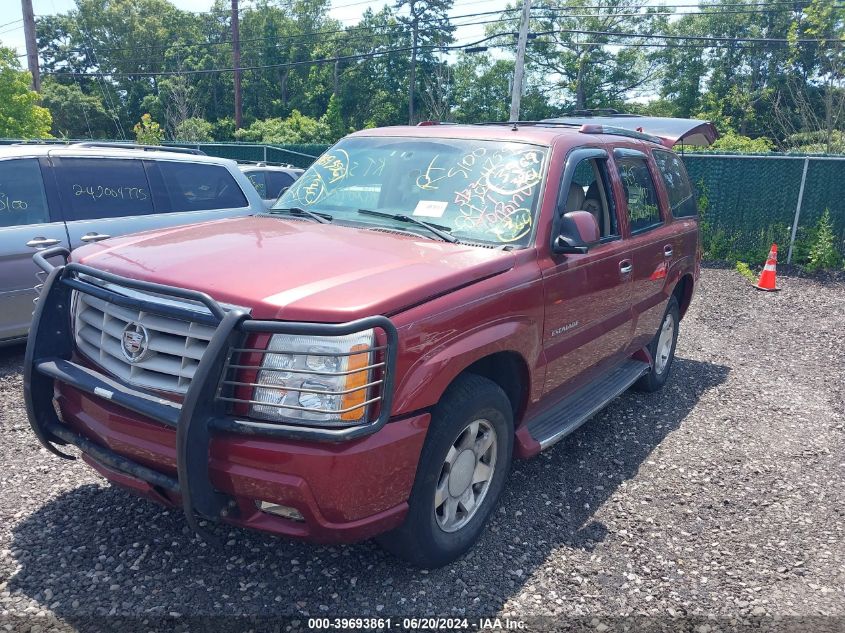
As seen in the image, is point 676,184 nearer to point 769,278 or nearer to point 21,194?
point 21,194

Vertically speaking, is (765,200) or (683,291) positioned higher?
(765,200)

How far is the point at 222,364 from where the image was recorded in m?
2.46

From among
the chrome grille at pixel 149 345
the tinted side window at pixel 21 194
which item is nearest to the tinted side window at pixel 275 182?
the tinted side window at pixel 21 194

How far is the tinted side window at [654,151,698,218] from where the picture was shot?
5.59m

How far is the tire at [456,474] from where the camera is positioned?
113 inches

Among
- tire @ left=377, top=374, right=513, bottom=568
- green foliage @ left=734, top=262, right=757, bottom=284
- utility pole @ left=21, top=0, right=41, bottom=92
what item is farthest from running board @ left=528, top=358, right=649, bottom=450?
utility pole @ left=21, top=0, right=41, bottom=92

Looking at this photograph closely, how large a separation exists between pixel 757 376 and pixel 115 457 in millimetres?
5943

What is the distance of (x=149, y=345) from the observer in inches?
107

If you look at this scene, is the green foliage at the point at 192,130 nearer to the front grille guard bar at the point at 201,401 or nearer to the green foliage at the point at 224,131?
the green foliage at the point at 224,131

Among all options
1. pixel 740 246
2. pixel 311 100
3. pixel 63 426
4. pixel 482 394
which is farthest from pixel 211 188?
pixel 311 100

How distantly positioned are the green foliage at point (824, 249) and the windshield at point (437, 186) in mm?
10003

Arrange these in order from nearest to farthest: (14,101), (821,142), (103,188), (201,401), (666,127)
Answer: (201,401) → (103,188) → (666,127) → (14,101) → (821,142)

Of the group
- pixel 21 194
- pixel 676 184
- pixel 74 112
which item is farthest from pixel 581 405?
pixel 74 112

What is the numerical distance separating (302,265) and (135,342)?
75cm
